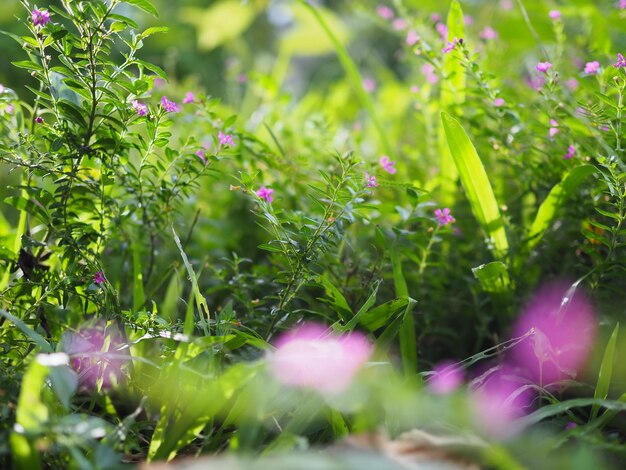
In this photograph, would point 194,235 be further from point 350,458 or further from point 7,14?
point 7,14

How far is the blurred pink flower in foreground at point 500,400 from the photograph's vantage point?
2.10 ft

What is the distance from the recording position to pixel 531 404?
0.88 meters

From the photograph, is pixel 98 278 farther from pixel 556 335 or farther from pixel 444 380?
pixel 556 335

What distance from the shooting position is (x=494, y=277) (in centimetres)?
99

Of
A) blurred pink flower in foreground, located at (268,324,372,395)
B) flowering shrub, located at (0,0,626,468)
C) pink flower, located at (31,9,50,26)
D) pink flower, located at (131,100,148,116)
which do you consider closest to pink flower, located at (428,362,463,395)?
flowering shrub, located at (0,0,626,468)

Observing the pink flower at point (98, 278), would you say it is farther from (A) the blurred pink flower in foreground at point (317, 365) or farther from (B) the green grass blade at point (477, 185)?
(B) the green grass blade at point (477, 185)

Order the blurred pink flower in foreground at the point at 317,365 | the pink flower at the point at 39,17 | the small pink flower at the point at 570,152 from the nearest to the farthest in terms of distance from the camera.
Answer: the blurred pink flower in foreground at the point at 317,365 < the pink flower at the point at 39,17 < the small pink flower at the point at 570,152

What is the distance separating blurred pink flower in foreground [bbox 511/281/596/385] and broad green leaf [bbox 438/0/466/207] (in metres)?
0.30

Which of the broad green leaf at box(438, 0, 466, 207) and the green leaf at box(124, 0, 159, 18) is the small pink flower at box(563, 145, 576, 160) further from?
the green leaf at box(124, 0, 159, 18)

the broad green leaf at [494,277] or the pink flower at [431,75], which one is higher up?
the pink flower at [431,75]

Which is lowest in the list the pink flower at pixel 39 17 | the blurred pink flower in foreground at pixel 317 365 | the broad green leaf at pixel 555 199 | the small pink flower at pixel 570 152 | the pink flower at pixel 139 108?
the blurred pink flower in foreground at pixel 317 365

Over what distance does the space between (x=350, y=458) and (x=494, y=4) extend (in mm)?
2604

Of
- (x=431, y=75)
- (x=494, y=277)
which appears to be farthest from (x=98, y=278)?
(x=431, y=75)

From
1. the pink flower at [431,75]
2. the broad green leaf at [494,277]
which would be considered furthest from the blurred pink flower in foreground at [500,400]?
the pink flower at [431,75]
